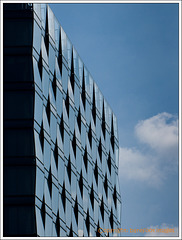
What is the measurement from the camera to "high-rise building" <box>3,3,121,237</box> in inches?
1508

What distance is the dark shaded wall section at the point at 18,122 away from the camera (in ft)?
124

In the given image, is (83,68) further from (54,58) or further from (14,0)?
(14,0)

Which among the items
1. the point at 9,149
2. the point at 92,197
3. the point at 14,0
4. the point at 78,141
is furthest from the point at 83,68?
the point at 9,149

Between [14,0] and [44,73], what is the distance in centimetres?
550

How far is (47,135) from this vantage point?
42.6 m

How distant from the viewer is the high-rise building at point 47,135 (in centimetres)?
3831

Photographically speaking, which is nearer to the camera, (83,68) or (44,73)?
(44,73)

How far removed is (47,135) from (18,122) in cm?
368

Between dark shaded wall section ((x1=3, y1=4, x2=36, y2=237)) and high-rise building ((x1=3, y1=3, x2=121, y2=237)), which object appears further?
high-rise building ((x1=3, y1=3, x2=121, y2=237))

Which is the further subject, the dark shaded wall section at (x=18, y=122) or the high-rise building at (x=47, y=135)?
the high-rise building at (x=47, y=135)

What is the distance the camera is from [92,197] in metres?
54.9

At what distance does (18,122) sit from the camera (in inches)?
1553

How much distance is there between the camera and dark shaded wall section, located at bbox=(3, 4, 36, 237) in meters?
37.7

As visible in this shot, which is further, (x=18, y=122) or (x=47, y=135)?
(x=47, y=135)
